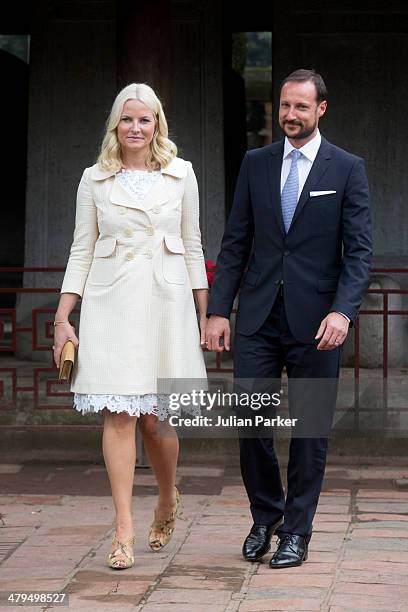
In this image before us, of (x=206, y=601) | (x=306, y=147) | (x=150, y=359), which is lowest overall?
(x=206, y=601)

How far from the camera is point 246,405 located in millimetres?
5008

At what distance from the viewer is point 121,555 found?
4.85 metres

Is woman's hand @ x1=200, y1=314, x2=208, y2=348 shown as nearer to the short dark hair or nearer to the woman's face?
the woman's face

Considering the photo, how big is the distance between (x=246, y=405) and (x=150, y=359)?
1.35 feet

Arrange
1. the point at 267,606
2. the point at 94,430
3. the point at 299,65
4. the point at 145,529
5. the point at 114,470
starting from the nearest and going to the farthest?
the point at 267,606, the point at 114,470, the point at 145,529, the point at 94,430, the point at 299,65

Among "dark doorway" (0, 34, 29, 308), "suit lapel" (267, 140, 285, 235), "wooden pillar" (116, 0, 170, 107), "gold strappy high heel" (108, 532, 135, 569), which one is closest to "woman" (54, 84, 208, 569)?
"gold strappy high heel" (108, 532, 135, 569)

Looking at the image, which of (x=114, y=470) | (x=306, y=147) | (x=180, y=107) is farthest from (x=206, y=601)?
(x=180, y=107)

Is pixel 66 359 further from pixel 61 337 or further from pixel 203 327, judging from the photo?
pixel 203 327

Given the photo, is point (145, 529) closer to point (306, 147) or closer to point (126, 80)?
point (306, 147)

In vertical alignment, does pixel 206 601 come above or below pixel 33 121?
below

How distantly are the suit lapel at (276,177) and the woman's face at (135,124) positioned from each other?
477mm

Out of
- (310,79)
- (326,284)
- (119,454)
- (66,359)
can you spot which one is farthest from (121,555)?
(310,79)

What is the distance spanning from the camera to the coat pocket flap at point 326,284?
16.1 feet

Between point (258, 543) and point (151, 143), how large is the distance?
1.58 metres
